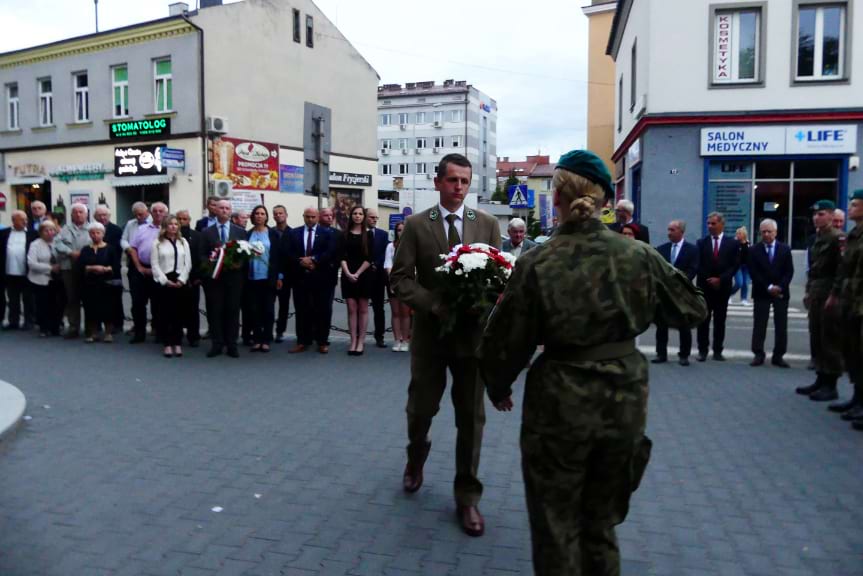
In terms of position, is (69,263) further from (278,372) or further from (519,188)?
(519,188)

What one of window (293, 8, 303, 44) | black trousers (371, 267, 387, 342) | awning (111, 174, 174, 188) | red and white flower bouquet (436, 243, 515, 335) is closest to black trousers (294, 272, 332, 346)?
black trousers (371, 267, 387, 342)

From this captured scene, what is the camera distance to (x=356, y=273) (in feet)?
35.2

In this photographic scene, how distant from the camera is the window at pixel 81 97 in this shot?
102ft

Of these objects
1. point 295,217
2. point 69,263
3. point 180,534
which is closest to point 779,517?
point 180,534

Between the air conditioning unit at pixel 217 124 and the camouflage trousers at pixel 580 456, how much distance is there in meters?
26.6

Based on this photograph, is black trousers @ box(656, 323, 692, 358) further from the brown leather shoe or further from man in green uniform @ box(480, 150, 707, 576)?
man in green uniform @ box(480, 150, 707, 576)

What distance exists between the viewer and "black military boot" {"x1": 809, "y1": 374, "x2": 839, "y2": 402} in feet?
26.2

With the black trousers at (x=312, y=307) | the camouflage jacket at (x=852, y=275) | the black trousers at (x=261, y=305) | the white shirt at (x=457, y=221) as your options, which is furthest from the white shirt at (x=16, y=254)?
the camouflage jacket at (x=852, y=275)

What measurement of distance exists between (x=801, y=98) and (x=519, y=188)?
784 centimetres

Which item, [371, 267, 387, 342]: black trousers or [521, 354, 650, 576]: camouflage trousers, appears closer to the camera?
[521, 354, 650, 576]: camouflage trousers

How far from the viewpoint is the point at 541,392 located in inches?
119

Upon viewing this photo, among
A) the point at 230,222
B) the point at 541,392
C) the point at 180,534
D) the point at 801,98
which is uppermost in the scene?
the point at 801,98

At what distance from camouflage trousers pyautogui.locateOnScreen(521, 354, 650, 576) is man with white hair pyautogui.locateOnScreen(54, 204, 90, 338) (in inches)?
419

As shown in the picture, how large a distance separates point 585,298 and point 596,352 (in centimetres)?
22
